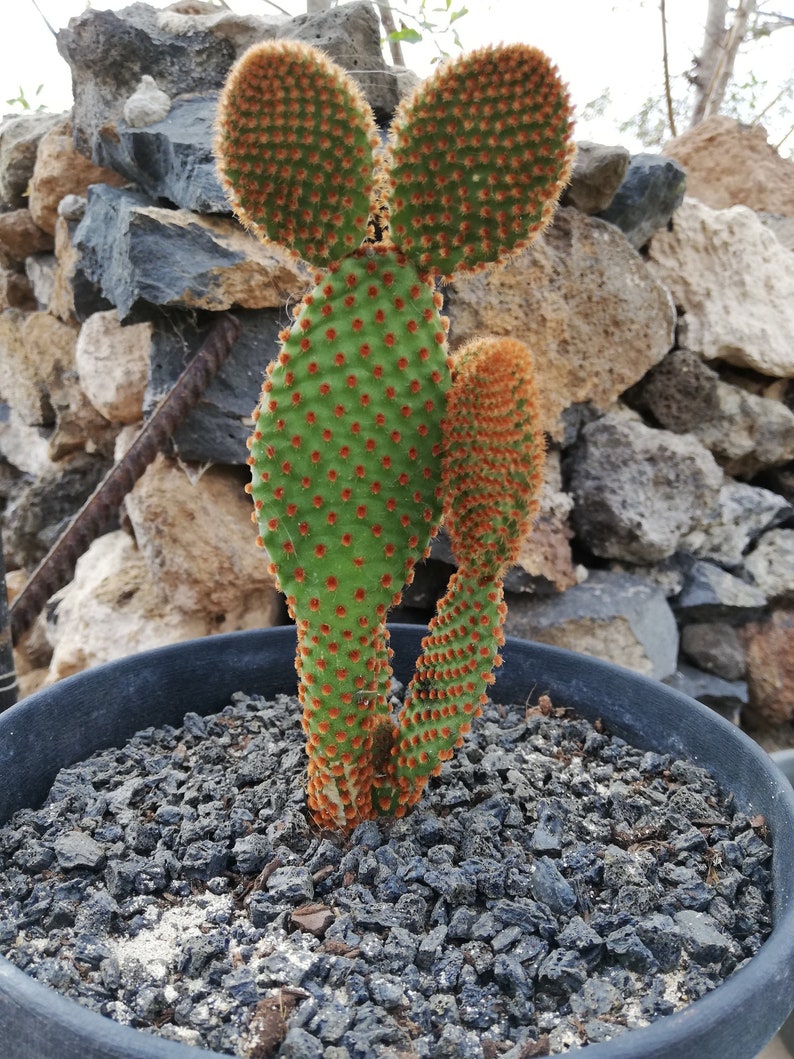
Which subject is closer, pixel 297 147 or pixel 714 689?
pixel 297 147

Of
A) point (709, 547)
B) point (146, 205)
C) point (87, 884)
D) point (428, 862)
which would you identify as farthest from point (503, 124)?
point (709, 547)

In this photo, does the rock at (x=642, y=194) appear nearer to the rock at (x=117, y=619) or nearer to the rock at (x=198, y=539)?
the rock at (x=198, y=539)

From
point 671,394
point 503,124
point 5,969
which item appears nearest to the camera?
point 5,969

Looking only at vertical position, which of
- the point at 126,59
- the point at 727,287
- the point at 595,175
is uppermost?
the point at 126,59

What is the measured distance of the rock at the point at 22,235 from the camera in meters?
2.04

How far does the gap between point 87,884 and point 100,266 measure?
1.17 meters

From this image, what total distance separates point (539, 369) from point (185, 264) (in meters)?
0.69

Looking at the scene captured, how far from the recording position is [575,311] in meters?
1.63

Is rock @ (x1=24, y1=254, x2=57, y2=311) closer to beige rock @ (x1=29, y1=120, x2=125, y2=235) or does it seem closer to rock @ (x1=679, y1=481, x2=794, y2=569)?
beige rock @ (x1=29, y1=120, x2=125, y2=235)

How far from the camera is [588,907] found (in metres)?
0.83

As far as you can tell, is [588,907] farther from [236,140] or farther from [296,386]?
[236,140]

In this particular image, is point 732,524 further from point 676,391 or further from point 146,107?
point 146,107

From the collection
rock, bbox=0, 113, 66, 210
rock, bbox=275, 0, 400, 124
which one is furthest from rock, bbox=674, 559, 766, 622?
rock, bbox=0, 113, 66, 210

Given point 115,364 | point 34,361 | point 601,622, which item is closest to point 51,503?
point 34,361
